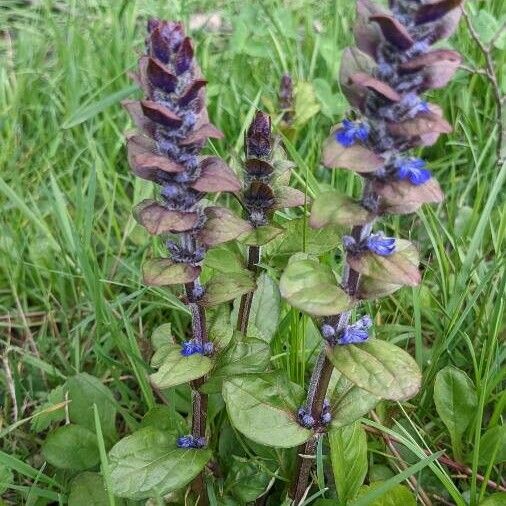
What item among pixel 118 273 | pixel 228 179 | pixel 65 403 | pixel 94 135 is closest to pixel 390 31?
pixel 228 179

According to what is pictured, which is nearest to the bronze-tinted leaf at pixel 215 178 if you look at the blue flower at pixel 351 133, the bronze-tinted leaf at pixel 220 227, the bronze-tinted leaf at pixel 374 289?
the bronze-tinted leaf at pixel 220 227

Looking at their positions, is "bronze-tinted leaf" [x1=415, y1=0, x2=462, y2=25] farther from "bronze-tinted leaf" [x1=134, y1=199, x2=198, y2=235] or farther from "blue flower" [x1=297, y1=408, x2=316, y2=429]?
"blue flower" [x1=297, y1=408, x2=316, y2=429]

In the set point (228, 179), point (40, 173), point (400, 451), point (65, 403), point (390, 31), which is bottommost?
point (400, 451)

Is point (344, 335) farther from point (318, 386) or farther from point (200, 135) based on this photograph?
point (200, 135)

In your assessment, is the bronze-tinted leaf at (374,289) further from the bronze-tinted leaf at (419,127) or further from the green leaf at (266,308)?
the green leaf at (266,308)

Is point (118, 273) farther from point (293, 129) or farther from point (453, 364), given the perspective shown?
point (453, 364)
